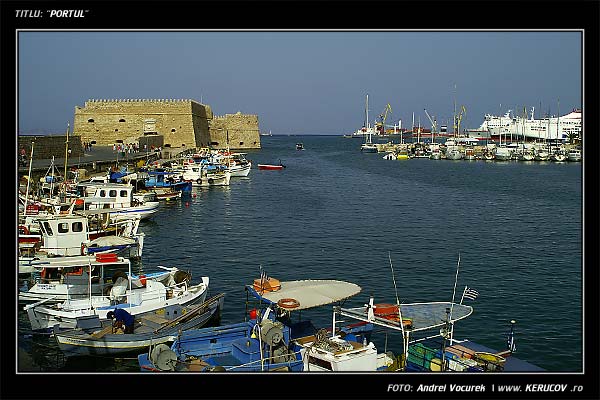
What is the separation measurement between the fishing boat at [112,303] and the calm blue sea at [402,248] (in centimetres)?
44

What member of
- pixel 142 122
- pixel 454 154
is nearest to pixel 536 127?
pixel 454 154

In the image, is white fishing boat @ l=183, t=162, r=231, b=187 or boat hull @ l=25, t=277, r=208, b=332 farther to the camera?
white fishing boat @ l=183, t=162, r=231, b=187

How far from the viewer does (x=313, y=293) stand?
10227 mm

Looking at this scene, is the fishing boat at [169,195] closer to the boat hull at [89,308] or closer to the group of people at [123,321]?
the boat hull at [89,308]

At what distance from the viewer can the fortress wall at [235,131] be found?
82.0 meters

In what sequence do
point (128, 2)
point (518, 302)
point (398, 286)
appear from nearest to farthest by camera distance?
1. point (128, 2)
2. point (518, 302)
3. point (398, 286)

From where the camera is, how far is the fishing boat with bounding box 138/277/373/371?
8.90 m

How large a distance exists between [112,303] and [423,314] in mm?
6323

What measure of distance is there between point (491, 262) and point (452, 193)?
69.4ft

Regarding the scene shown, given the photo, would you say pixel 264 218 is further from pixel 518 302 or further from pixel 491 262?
pixel 518 302

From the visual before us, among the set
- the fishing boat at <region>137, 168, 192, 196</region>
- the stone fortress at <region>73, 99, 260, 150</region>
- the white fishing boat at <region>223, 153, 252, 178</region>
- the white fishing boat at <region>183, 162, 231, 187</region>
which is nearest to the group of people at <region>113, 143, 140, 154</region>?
the stone fortress at <region>73, 99, 260, 150</region>

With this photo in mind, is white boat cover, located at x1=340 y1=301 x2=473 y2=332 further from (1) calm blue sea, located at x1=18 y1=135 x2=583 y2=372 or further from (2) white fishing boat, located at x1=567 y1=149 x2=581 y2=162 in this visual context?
(2) white fishing boat, located at x1=567 y1=149 x2=581 y2=162

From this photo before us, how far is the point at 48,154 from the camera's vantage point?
39.6 metres

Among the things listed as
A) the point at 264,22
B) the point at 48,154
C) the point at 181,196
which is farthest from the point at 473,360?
the point at 48,154
